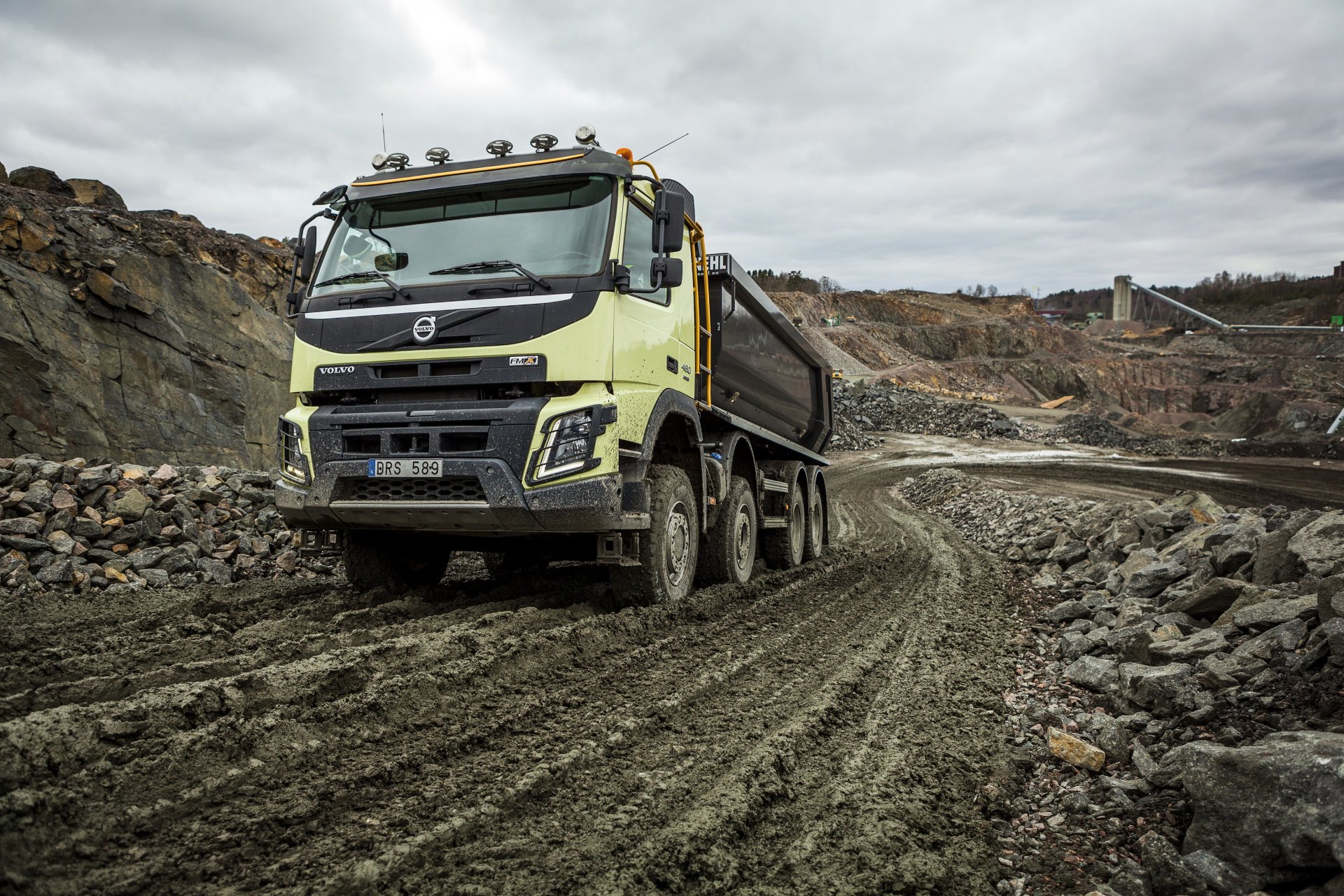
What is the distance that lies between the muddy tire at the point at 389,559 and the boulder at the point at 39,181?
11190 millimetres

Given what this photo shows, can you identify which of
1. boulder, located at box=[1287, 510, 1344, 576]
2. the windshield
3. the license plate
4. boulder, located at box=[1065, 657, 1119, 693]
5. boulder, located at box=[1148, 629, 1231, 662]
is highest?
the windshield

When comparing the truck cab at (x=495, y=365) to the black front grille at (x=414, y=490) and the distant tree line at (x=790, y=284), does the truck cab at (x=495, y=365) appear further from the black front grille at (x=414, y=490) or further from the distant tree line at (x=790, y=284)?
the distant tree line at (x=790, y=284)

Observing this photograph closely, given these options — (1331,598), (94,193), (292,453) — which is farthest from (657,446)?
(94,193)

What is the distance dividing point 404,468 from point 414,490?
16cm

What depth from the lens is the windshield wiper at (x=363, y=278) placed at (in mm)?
5324

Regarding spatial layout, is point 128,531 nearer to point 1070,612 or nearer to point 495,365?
point 495,365

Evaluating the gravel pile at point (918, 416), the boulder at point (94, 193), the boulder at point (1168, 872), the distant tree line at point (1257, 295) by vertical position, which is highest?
the distant tree line at point (1257, 295)

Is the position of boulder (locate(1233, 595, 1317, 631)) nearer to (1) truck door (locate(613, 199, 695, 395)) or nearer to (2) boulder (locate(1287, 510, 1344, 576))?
(2) boulder (locate(1287, 510, 1344, 576))

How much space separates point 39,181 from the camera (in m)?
13.3

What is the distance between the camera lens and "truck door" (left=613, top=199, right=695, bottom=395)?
17.6 ft

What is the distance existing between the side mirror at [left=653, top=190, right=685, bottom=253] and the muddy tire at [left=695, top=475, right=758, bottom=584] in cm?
247

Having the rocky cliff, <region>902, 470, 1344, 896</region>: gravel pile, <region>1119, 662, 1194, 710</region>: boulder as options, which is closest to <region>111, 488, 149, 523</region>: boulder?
the rocky cliff

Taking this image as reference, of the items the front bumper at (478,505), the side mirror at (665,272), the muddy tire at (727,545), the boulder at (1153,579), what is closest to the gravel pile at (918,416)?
the muddy tire at (727,545)

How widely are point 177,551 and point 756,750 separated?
528 centimetres
